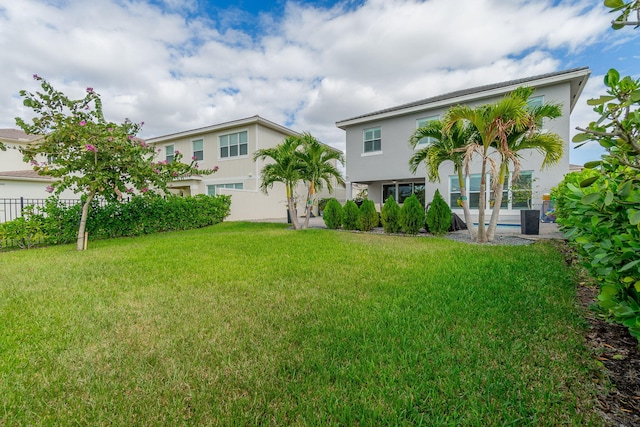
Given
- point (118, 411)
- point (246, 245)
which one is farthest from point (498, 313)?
point (246, 245)

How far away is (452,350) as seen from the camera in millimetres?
2160

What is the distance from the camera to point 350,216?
10672mm

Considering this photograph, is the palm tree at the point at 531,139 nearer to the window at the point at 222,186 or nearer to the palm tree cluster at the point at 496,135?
the palm tree cluster at the point at 496,135

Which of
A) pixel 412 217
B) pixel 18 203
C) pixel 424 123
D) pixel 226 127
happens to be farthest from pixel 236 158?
pixel 412 217

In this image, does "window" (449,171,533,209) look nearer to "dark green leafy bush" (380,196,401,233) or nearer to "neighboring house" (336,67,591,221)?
"neighboring house" (336,67,591,221)

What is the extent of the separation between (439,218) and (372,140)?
744cm

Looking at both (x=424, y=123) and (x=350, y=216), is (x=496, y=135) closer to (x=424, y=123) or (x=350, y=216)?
(x=350, y=216)

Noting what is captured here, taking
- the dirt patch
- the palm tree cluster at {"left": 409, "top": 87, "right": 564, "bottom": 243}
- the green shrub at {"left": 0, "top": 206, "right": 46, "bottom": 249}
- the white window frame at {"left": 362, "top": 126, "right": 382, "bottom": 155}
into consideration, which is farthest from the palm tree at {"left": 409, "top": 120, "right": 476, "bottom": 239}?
the green shrub at {"left": 0, "top": 206, "right": 46, "bottom": 249}

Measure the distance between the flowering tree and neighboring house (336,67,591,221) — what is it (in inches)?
405

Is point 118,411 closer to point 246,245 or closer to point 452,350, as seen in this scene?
point 452,350

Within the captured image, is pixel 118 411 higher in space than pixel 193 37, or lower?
lower

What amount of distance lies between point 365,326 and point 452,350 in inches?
29.1

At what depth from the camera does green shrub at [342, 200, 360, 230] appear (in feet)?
34.7

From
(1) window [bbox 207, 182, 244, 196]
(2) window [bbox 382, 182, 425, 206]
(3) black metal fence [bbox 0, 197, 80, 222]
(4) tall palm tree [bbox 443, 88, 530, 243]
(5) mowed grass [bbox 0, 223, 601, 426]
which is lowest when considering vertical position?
(5) mowed grass [bbox 0, 223, 601, 426]
